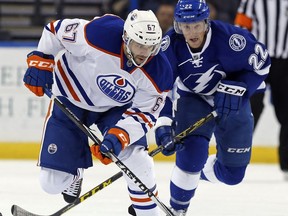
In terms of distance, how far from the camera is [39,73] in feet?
14.1

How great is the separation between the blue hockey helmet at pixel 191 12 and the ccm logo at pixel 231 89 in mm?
330

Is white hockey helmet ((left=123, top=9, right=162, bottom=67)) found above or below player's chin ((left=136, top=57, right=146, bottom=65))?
above

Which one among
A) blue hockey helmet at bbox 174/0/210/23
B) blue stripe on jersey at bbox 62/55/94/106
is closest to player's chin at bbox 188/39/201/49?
blue hockey helmet at bbox 174/0/210/23

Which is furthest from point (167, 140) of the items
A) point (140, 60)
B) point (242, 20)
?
point (242, 20)

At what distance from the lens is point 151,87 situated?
4.20 meters

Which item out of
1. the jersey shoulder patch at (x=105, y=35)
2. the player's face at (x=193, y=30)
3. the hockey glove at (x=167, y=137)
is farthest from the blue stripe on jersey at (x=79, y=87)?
the player's face at (x=193, y=30)

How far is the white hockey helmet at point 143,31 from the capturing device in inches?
158

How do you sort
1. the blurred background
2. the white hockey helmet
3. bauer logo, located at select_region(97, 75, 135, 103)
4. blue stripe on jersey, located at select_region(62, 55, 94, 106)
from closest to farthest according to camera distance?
1. the white hockey helmet
2. bauer logo, located at select_region(97, 75, 135, 103)
3. blue stripe on jersey, located at select_region(62, 55, 94, 106)
4. the blurred background

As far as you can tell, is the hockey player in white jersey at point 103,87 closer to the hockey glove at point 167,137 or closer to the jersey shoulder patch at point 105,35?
the jersey shoulder patch at point 105,35

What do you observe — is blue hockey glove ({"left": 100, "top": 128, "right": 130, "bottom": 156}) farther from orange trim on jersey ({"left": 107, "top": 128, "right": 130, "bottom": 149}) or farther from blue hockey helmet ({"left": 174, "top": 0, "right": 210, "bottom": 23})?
blue hockey helmet ({"left": 174, "top": 0, "right": 210, "bottom": 23})

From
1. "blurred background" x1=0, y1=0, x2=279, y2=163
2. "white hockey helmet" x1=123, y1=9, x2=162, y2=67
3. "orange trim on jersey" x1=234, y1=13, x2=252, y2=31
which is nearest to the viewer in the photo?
→ "white hockey helmet" x1=123, y1=9, x2=162, y2=67

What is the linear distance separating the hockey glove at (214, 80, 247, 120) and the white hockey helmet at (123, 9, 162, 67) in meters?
0.58

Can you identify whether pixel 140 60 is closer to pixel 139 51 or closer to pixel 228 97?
pixel 139 51

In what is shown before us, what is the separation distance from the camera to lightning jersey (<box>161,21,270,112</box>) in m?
4.62
